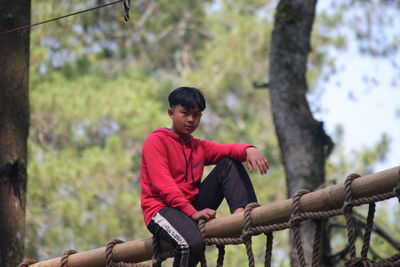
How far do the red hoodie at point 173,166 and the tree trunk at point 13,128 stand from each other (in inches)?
42.0

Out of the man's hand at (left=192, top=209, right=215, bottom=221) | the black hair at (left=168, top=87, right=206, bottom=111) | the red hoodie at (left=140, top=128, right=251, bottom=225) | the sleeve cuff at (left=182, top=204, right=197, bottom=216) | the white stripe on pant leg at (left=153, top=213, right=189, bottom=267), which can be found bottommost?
the white stripe on pant leg at (left=153, top=213, right=189, bottom=267)

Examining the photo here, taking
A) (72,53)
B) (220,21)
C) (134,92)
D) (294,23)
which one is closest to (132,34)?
(220,21)

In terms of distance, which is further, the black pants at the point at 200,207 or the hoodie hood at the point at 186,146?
the hoodie hood at the point at 186,146

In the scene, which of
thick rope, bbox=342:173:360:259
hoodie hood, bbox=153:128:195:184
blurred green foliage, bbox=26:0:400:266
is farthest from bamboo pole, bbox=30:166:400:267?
blurred green foliage, bbox=26:0:400:266

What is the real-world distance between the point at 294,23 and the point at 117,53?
14567mm

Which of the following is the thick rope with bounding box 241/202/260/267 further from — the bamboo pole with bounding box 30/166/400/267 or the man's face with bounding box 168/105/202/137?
the man's face with bounding box 168/105/202/137

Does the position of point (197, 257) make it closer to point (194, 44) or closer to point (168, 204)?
point (168, 204)

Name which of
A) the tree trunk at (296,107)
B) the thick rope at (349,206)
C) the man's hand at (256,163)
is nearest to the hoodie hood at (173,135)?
the man's hand at (256,163)

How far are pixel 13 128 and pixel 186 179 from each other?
4.23ft

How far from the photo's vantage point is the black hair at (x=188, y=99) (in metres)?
3.62

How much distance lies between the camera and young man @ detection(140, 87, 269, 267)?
3479 millimetres

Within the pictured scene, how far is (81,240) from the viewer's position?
12625mm

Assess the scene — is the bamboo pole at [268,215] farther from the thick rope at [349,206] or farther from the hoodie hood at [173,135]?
the hoodie hood at [173,135]

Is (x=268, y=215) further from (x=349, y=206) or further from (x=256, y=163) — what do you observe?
(x=349, y=206)
